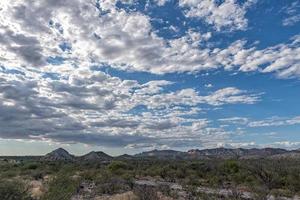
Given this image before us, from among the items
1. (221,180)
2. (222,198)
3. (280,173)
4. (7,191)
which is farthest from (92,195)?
(280,173)

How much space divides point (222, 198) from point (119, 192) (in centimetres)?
989

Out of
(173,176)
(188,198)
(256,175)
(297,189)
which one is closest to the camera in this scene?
(188,198)

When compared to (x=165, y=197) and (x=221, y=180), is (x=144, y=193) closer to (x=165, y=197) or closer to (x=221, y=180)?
(x=165, y=197)

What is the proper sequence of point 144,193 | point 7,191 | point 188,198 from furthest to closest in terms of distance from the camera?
1. point 188,198
2. point 144,193
3. point 7,191

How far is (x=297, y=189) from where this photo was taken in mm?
43375

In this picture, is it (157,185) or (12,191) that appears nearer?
(12,191)

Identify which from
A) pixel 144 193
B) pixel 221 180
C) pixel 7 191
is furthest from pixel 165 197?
pixel 221 180

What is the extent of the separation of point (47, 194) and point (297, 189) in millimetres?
29871

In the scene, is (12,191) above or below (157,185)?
below

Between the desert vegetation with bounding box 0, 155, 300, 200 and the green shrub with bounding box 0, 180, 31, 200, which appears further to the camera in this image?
the desert vegetation with bounding box 0, 155, 300, 200

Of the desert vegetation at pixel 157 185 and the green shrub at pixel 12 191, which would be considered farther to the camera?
the desert vegetation at pixel 157 185

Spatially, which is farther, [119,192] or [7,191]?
[119,192]

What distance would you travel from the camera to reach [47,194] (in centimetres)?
2164

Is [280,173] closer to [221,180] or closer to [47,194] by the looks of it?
[221,180]
